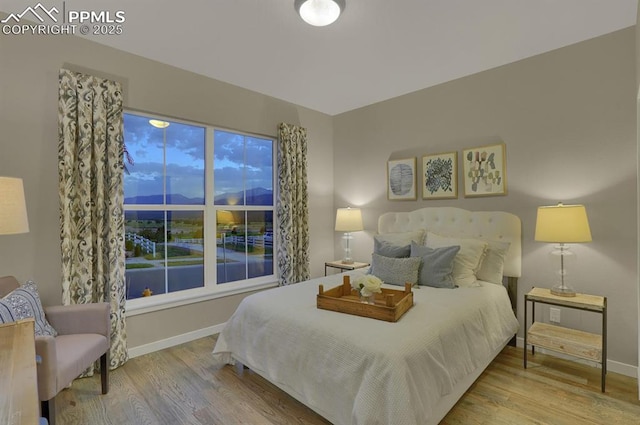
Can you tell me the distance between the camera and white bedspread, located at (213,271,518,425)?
157cm

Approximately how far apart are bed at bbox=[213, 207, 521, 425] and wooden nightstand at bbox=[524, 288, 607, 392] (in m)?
0.22

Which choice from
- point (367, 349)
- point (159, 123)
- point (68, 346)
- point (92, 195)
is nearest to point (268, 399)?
point (367, 349)

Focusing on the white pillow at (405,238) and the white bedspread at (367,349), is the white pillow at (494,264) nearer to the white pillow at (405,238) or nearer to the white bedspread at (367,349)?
the white bedspread at (367,349)

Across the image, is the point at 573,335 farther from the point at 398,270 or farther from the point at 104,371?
the point at 104,371

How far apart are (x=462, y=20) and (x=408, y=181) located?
1.79 m

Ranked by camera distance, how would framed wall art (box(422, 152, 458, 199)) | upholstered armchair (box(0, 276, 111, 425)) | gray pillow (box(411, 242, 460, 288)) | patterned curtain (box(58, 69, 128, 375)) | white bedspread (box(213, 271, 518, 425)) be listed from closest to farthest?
white bedspread (box(213, 271, 518, 425)) → upholstered armchair (box(0, 276, 111, 425)) → patterned curtain (box(58, 69, 128, 375)) → gray pillow (box(411, 242, 460, 288)) → framed wall art (box(422, 152, 458, 199))

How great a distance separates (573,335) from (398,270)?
147 centimetres

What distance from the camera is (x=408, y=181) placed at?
3791 mm

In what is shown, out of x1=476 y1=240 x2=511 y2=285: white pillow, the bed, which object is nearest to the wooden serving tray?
the bed

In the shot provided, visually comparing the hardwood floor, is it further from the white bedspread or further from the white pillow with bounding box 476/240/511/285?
the white pillow with bounding box 476/240/511/285

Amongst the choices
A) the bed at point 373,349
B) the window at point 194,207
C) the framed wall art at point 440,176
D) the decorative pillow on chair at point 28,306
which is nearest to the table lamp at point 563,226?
the bed at point 373,349

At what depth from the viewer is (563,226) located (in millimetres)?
2428

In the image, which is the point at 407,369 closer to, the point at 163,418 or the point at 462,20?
the point at 163,418

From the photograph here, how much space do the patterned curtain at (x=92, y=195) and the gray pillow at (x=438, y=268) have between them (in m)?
2.65
